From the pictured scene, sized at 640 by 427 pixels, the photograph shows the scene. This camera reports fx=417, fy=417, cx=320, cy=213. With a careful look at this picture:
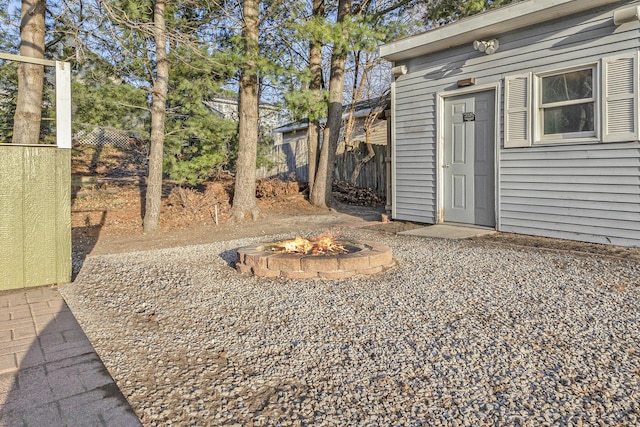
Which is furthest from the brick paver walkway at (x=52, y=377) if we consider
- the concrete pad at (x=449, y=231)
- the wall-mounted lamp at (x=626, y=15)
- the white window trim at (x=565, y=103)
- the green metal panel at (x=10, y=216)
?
the wall-mounted lamp at (x=626, y=15)

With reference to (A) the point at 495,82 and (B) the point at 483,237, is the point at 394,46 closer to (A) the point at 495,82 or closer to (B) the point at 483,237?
(A) the point at 495,82

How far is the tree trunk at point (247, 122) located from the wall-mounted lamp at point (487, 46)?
13.2ft

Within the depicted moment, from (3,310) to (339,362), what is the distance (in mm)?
2682

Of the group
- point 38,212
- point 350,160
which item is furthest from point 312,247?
point 350,160

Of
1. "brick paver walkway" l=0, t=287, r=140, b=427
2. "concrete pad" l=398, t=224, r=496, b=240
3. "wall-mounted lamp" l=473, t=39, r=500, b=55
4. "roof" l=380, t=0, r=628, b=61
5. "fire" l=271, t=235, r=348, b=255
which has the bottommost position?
"brick paver walkway" l=0, t=287, r=140, b=427

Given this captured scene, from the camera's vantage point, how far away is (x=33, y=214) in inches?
146

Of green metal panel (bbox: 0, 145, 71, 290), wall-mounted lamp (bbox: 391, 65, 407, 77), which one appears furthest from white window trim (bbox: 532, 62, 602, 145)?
green metal panel (bbox: 0, 145, 71, 290)

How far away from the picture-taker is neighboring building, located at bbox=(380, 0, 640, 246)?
16.4 feet

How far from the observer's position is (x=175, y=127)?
7.96 metres

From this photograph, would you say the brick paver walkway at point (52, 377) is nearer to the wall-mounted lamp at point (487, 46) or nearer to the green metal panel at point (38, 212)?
the green metal panel at point (38, 212)

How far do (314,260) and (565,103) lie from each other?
13.3ft

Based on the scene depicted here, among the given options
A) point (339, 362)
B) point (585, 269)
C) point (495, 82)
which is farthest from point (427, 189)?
point (339, 362)

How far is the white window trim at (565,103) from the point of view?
5.11 meters

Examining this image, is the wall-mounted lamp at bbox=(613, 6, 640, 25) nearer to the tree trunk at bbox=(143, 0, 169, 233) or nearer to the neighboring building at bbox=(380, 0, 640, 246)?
the neighboring building at bbox=(380, 0, 640, 246)
